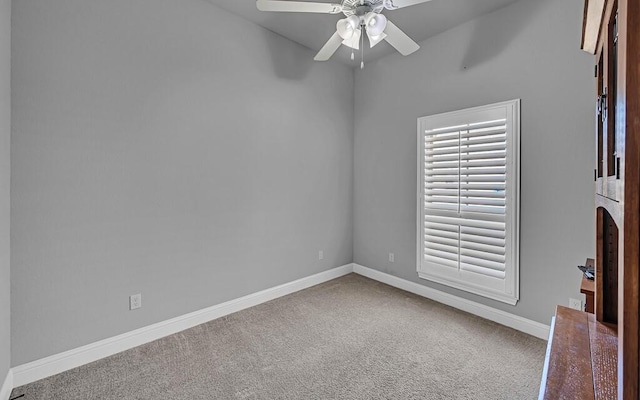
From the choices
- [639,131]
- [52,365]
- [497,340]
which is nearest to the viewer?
[639,131]

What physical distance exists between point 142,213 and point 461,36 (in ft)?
10.9

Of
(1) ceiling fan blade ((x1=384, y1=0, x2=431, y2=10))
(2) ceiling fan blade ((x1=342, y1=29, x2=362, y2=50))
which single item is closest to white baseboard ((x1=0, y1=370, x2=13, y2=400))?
(2) ceiling fan blade ((x1=342, y1=29, x2=362, y2=50))

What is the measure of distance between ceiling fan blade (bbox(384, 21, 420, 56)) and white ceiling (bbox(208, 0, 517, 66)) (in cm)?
75

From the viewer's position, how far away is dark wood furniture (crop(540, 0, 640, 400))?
498 mm

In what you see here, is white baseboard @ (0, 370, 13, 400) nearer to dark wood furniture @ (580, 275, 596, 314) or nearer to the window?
dark wood furniture @ (580, 275, 596, 314)

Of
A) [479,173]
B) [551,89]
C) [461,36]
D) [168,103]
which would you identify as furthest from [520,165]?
[168,103]

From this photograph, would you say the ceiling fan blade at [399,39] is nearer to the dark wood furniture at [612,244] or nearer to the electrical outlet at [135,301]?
the dark wood furniture at [612,244]

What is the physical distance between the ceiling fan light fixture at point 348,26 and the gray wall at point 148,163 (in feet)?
4.23

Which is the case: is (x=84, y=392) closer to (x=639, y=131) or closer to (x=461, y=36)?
(x=639, y=131)

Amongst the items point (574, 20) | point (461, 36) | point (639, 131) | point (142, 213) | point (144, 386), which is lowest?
point (144, 386)

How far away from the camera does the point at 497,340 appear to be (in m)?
2.46

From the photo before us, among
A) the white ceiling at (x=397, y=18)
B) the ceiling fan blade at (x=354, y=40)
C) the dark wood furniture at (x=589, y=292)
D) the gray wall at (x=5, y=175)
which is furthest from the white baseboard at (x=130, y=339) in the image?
the white ceiling at (x=397, y=18)

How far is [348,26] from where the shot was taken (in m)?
2.02

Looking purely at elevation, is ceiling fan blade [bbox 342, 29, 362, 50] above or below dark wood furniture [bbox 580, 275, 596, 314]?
above
